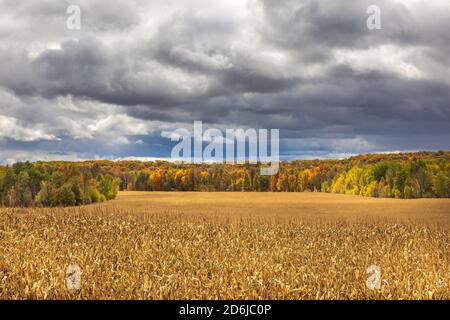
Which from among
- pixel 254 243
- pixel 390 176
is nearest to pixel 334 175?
pixel 390 176

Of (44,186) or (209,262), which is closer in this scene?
(209,262)

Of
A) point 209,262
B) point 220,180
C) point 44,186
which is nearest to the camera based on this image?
point 209,262

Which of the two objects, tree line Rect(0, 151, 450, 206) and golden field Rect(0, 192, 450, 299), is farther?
tree line Rect(0, 151, 450, 206)

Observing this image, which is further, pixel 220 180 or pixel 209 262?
pixel 220 180

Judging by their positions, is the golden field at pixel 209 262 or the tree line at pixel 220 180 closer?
the golden field at pixel 209 262

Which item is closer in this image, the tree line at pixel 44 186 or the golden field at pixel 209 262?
the golden field at pixel 209 262

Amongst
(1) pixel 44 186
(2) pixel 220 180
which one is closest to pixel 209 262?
(1) pixel 44 186

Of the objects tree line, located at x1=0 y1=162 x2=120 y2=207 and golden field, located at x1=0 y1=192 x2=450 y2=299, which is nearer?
golden field, located at x1=0 y1=192 x2=450 y2=299

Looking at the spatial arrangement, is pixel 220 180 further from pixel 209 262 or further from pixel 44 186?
pixel 209 262

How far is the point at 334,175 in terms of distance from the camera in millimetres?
102750

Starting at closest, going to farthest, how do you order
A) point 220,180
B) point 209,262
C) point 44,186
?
point 209,262
point 44,186
point 220,180

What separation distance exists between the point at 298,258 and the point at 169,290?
6498mm

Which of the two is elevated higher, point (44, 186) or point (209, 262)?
point (44, 186)
